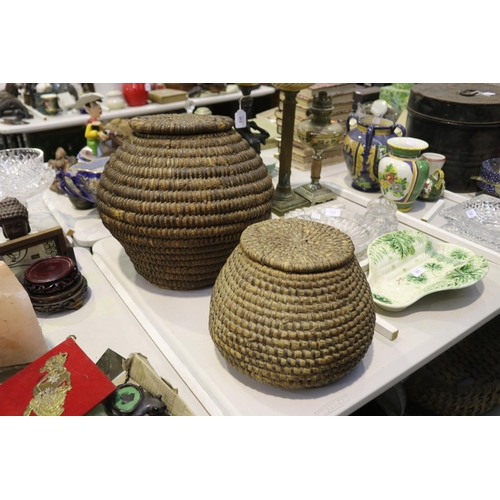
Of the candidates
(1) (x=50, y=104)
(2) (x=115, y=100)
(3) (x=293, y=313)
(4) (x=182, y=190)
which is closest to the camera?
(3) (x=293, y=313)

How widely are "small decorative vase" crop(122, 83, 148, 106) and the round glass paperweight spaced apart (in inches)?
61.3

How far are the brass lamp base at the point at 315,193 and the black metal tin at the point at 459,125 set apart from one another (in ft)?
1.66

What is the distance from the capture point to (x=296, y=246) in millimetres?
816

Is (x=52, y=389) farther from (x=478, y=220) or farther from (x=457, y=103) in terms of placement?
(x=457, y=103)

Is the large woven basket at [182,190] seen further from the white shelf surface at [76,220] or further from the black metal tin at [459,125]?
the black metal tin at [459,125]

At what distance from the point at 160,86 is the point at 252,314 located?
2897 mm

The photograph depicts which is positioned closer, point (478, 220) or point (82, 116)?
point (478, 220)

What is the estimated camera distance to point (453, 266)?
1.19m

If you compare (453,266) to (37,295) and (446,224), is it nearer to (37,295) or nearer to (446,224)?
(446,224)

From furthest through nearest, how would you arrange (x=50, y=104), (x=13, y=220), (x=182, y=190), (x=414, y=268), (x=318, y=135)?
(x=50, y=104), (x=318, y=135), (x=414, y=268), (x=13, y=220), (x=182, y=190)

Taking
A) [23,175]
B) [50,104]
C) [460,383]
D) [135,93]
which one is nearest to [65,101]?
[50,104]

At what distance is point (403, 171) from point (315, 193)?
1.05ft

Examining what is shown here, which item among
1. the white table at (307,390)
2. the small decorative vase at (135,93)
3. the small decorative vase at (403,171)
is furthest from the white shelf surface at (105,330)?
the small decorative vase at (135,93)

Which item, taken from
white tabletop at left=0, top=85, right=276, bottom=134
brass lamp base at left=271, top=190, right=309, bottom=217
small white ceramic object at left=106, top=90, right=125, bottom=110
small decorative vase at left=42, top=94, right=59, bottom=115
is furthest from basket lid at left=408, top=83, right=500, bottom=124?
small decorative vase at left=42, top=94, right=59, bottom=115
